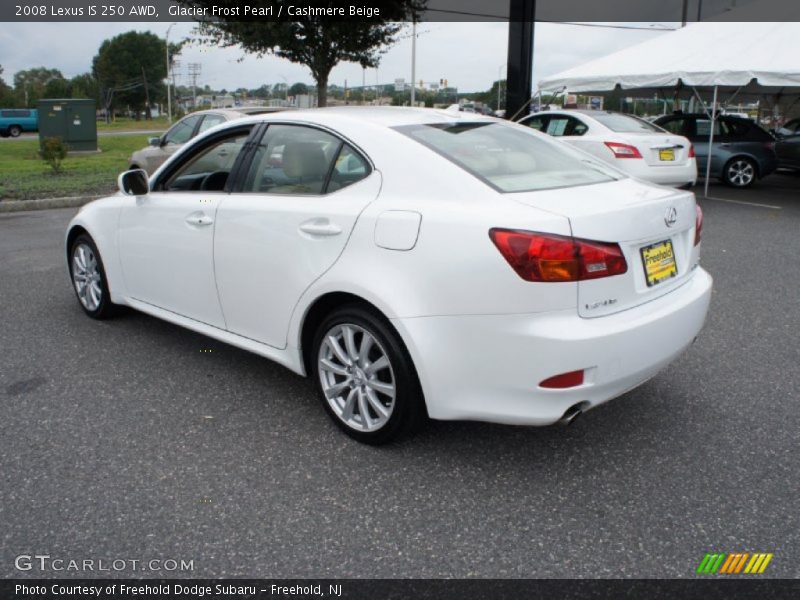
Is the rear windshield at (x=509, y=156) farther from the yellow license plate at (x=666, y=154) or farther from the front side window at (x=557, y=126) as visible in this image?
the front side window at (x=557, y=126)

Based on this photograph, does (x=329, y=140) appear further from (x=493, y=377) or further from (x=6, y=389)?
(x=6, y=389)

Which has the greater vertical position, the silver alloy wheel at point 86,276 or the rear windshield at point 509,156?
the rear windshield at point 509,156

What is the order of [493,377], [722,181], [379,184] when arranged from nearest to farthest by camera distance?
[493,377] < [379,184] < [722,181]

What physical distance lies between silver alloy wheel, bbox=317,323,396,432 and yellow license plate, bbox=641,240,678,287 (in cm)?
117

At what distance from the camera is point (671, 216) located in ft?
10.6

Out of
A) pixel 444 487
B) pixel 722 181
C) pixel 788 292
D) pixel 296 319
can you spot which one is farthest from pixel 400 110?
pixel 722 181

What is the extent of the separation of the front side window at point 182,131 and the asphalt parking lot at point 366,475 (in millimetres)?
7766

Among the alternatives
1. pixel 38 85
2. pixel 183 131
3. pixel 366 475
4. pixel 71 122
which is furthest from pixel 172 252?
pixel 38 85

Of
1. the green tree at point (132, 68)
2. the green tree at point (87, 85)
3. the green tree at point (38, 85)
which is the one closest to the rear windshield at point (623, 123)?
the green tree at point (38, 85)

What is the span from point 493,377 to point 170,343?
9.04 ft

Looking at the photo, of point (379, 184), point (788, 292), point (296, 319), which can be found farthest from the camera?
point (788, 292)

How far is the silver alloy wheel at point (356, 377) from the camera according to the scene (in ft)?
10.6

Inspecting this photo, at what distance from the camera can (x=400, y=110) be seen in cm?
402

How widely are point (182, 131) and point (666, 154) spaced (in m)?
7.79
